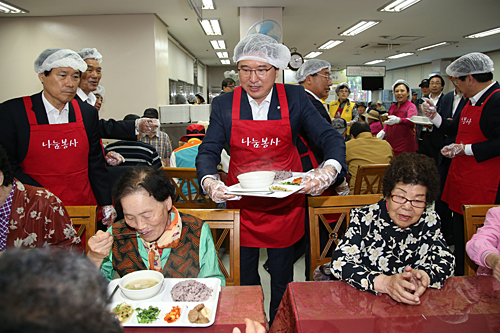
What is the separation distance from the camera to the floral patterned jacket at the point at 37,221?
1407 mm

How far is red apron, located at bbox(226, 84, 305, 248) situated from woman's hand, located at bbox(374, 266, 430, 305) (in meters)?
0.74

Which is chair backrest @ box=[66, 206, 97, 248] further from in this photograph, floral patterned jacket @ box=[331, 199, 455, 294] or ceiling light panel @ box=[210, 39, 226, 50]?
ceiling light panel @ box=[210, 39, 226, 50]

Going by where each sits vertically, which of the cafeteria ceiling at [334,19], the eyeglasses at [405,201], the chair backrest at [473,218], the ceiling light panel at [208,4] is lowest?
the chair backrest at [473,218]

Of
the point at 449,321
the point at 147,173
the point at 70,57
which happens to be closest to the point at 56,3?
the point at 70,57

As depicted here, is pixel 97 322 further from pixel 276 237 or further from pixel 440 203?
pixel 440 203

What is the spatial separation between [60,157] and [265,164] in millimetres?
1236

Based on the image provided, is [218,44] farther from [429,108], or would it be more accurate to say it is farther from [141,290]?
[141,290]

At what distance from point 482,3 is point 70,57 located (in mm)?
8187

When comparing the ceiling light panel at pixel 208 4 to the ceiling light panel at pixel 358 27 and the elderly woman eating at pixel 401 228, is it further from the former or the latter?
the elderly woman eating at pixel 401 228

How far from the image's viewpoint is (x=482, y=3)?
22.2 feet

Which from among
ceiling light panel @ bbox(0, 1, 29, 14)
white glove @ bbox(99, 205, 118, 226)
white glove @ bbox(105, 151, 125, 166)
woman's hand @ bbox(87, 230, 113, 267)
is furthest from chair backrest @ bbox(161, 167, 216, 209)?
ceiling light panel @ bbox(0, 1, 29, 14)

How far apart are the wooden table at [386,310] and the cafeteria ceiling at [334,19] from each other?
643cm

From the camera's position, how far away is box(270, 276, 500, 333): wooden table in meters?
0.96

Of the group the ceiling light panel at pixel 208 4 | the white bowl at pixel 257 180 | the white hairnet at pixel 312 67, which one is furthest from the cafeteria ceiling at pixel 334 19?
the white bowl at pixel 257 180
